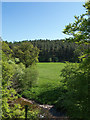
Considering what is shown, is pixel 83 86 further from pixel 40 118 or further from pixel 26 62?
pixel 26 62

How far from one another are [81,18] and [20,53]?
18.0 metres

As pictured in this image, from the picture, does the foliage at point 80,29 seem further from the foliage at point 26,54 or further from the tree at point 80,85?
the foliage at point 26,54

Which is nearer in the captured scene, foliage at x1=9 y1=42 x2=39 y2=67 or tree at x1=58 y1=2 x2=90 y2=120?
tree at x1=58 y1=2 x2=90 y2=120

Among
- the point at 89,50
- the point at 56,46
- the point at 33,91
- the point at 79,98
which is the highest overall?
the point at 56,46

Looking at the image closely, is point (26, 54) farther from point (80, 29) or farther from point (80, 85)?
point (80, 85)

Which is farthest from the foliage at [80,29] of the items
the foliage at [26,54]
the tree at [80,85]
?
the foliage at [26,54]

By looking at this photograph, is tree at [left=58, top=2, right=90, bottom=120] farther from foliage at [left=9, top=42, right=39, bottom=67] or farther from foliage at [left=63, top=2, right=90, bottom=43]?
foliage at [left=9, top=42, right=39, bottom=67]

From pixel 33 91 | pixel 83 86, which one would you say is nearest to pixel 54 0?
pixel 83 86

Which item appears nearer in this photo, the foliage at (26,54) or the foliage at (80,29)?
the foliage at (80,29)

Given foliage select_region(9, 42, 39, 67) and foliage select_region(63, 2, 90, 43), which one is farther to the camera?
foliage select_region(9, 42, 39, 67)

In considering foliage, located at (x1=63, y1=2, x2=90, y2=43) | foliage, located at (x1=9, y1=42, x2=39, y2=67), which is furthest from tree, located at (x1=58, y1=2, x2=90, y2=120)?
foliage, located at (x1=9, y1=42, x2=39, y2=67)

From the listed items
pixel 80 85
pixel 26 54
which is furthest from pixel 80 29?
pixel 26 54

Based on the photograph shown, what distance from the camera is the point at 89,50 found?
2.19m

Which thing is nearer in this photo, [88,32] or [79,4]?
[88,32]
